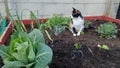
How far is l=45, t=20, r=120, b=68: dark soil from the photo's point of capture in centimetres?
128

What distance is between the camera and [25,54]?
106 centimetres

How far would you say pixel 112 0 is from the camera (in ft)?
8.01

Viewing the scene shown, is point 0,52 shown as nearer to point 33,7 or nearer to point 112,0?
point 33,7

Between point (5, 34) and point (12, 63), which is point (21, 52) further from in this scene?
point (5, 34)

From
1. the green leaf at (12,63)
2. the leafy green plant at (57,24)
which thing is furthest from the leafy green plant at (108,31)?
the green leaf at (12,63)

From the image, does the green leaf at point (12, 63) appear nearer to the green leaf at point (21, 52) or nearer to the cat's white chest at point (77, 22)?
the green leaf at point (21, 52)

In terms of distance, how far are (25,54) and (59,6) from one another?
4.50 ft

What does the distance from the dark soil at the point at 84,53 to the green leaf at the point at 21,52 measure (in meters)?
0.25

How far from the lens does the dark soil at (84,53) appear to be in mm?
1283

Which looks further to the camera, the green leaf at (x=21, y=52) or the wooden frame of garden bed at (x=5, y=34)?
the wooden frame of garden bed at (x=5, y=34)

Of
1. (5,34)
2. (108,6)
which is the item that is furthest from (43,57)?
(108,6)

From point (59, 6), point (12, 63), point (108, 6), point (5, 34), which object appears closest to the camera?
point (12, 63)

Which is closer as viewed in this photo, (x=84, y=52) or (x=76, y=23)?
(x=84, y=52)

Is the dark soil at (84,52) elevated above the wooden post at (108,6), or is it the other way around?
the wooden post at (108,6)
